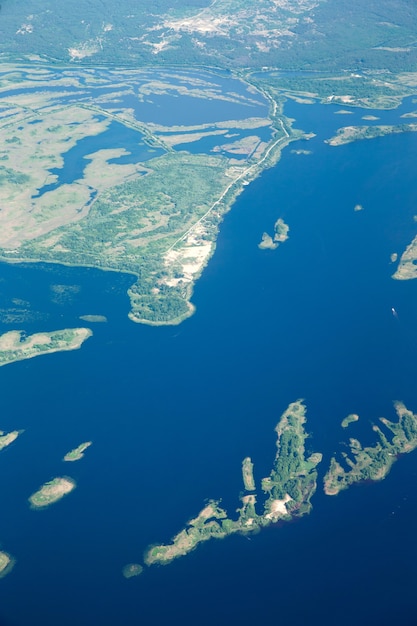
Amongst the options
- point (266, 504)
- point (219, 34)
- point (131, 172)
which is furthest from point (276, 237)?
point (219, 34)

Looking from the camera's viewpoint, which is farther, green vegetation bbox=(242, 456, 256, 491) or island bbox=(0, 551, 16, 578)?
green vegetation bbox=(242, 456, 256, 491)

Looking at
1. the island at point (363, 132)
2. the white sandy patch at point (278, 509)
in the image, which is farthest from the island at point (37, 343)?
the island at point (363, 132)

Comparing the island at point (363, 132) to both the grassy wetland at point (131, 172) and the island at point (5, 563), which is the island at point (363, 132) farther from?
the island at point (5, 563)

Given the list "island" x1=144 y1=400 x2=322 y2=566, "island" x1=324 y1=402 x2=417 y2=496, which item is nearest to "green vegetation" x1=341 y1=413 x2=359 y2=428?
"island" x1=324 y1=402 x2=417 y2=496

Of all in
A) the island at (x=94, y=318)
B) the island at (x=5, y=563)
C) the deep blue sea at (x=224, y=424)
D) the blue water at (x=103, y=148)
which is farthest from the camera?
the blue water at (x=103, y=148)

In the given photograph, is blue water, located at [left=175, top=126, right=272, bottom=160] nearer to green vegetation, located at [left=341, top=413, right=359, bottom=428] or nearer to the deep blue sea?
the deep blue sea
